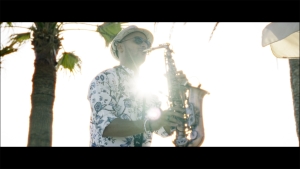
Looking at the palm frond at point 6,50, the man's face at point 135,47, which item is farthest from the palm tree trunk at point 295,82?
the palm frond at point 6,50

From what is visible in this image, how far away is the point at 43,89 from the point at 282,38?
7.49 m

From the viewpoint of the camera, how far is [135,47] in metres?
3.28

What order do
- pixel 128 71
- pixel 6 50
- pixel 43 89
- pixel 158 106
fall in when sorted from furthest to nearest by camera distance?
pixel 6 50 → pixel 43 89 → pixel 158 106 → pixel 128 71

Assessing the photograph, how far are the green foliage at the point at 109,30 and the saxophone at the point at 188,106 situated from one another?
717cm

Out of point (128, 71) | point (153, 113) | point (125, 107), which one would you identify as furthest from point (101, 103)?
point (128, 71)

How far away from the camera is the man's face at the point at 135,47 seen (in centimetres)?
323

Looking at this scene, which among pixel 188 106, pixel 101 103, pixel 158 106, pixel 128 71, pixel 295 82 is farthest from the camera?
pixel 295 82

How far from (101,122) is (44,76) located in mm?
7856

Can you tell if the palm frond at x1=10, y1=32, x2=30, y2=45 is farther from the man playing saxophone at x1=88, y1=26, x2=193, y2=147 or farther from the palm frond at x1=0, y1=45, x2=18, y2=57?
the man playing saxophone at x1=88, y1=26, x2=193, y2=147

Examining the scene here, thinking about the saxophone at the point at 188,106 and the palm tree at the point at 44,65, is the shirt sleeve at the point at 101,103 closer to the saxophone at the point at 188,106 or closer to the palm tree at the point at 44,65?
the saxophone at the point at 188,106

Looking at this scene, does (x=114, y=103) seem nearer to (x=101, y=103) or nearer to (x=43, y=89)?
(x=101, y=103)

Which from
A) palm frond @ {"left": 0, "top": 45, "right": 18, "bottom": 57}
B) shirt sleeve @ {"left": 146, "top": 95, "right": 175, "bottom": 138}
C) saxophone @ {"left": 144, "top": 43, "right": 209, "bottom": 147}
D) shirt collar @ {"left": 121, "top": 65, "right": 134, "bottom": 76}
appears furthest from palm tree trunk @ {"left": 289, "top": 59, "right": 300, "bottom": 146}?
palm frond @ {"left": 0, "top": 45, "right": 18, "bottom": 57}
